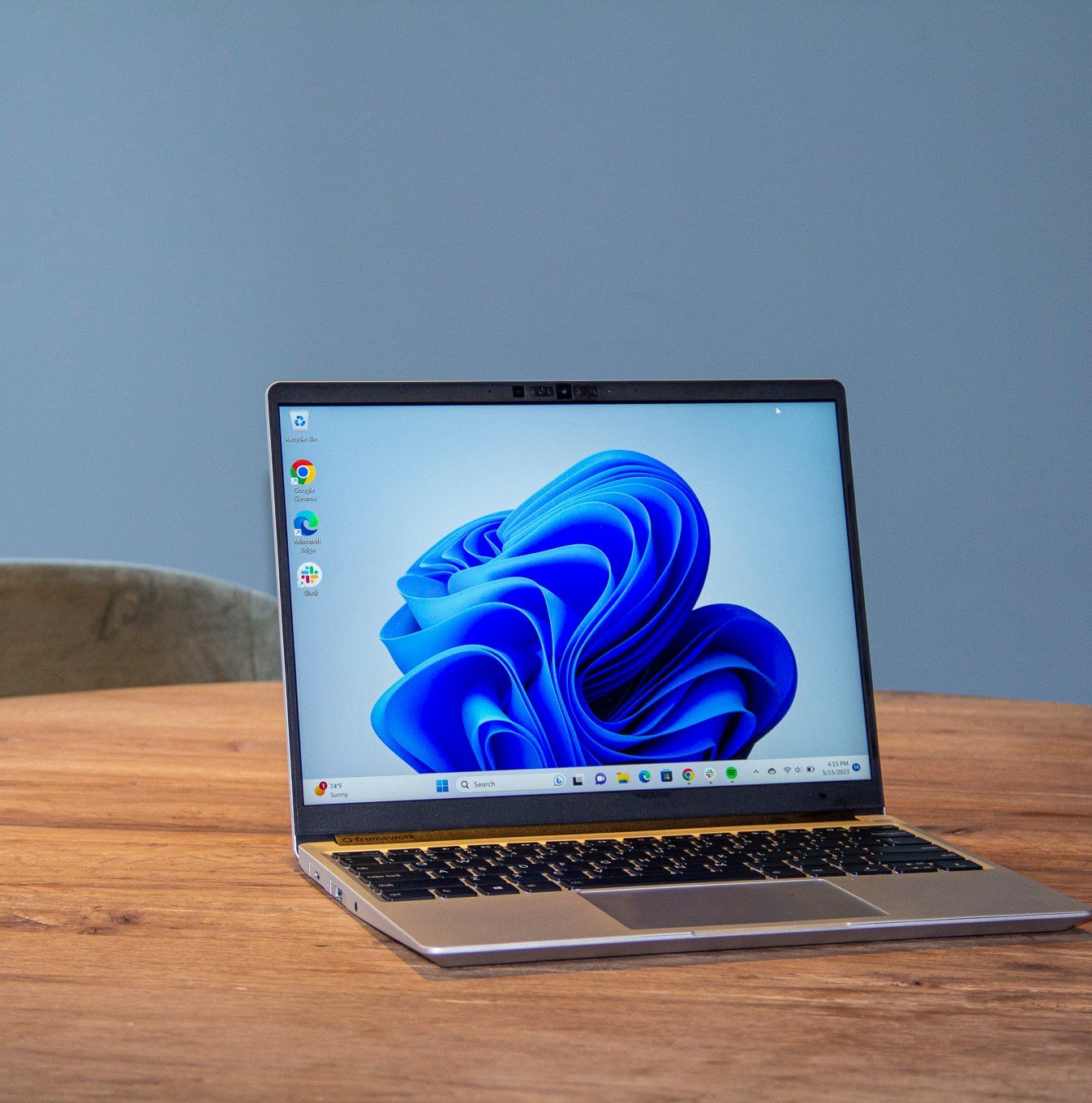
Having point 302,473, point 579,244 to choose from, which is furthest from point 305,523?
point 579,244

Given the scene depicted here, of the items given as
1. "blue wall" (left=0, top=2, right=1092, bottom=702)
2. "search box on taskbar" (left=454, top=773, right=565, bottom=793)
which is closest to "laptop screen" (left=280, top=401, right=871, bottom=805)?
"search box on taskbar" (left=454, top=773, right=565, bottom=793)

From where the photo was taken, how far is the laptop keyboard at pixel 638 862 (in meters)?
0.59

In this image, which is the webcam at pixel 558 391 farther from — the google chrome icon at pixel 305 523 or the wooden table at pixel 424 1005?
the wooden table at pixel 424 1005

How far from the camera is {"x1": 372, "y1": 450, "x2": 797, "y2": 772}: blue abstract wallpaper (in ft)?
2.35

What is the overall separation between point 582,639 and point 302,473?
0.20m

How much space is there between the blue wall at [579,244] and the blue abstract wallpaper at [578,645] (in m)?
1.65

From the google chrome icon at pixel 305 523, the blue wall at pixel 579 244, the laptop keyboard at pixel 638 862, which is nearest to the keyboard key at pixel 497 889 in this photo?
the laptop keyboard at pixel 638 862

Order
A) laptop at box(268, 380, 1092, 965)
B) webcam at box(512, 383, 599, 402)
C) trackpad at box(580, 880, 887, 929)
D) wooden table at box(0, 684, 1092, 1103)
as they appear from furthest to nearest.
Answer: webcam at box(512, 383, 599, 402), laptop at box(268, 380, 1092, 965), trackpad at box(580, 880, 887, 929), wooden table at box(0, 684, 1092, 1103)

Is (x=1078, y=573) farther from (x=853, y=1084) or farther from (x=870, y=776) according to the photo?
(x=853, y=1084)

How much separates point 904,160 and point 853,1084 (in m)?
2.22

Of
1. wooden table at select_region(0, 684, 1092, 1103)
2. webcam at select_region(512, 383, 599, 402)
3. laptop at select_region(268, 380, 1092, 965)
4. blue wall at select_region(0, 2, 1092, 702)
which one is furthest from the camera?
blue wall at select_region(0, 2, 1092, 702)

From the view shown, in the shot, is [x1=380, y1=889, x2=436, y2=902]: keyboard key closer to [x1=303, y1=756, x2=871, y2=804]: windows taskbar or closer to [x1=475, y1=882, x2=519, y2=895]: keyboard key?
[x1=475, y1=882, x2=519, y2=895]: keyboard key

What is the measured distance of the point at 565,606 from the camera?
74 centimetres


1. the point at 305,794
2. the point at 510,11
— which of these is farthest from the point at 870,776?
the point at 510,11
